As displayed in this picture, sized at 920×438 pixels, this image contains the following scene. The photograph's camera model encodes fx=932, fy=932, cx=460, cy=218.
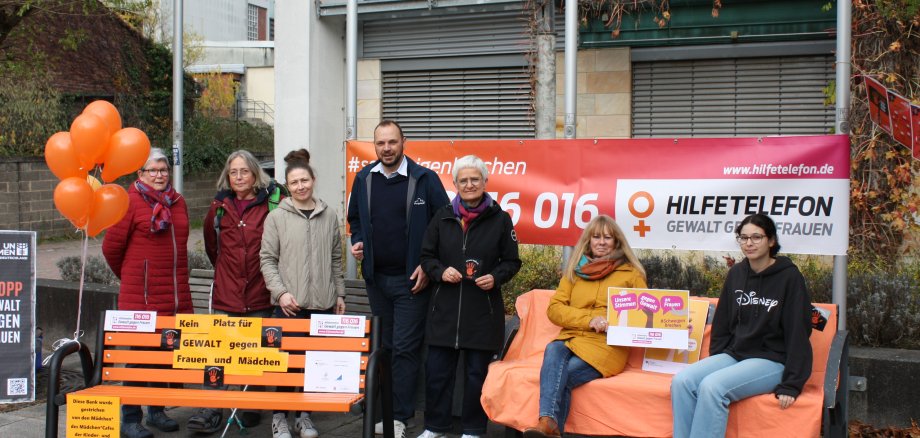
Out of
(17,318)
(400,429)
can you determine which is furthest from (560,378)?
(17,318)

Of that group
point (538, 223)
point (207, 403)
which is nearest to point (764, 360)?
point (538, 223)

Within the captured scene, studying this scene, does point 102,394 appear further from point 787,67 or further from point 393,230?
point 787,67

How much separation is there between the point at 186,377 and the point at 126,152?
1504 millimetres

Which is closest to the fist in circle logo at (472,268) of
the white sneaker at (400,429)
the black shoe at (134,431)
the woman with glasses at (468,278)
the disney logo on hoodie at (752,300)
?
the woman with glasses at (468,278)

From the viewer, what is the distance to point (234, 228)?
241 inches

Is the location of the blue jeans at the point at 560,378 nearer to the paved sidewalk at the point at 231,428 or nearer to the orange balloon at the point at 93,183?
the paved sidewalk at the point at 231,428

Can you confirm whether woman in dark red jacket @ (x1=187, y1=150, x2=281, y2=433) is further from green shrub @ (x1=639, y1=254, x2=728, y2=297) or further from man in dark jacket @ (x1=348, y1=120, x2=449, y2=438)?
green shrub @ (x1=639, y1=254, x2=728, y2=297)

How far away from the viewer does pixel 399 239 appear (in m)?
6.02

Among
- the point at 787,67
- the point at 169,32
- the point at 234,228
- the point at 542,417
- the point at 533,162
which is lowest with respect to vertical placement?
the point at 542,417

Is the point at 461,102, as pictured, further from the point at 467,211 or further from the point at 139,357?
the point at 139,357

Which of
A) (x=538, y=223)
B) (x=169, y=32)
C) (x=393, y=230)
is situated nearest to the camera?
(x=393, y=230)

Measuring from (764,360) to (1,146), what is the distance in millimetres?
16659

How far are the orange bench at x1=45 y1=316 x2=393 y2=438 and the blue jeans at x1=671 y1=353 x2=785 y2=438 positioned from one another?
1.69m

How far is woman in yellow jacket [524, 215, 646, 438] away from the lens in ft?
17.8
